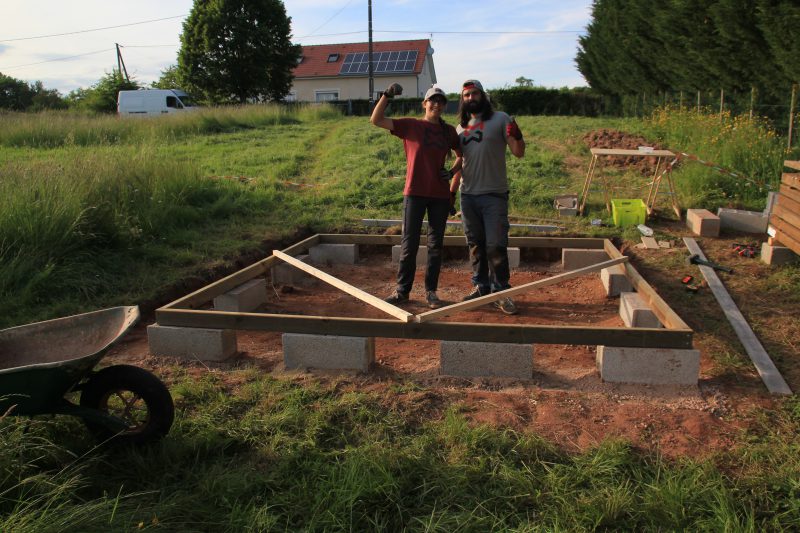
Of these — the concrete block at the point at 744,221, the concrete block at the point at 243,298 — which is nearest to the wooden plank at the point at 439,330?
the concrete block at the point at 243,298

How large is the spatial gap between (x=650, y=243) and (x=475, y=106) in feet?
9.90

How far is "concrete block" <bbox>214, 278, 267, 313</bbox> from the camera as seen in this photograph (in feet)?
16.5

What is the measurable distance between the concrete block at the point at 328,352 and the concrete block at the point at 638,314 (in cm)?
197

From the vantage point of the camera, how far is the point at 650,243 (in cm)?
653

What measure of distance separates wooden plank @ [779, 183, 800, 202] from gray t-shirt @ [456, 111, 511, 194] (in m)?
2.79

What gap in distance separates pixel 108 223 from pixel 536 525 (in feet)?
17.7

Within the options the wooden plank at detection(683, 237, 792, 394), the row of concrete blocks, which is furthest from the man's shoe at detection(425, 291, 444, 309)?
the wooden plank at detection(683, 237, 792, 394)

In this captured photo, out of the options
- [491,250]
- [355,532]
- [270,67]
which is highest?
[270,67]

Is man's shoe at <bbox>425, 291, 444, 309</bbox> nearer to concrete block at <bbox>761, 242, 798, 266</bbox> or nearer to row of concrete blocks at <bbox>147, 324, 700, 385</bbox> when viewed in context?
row of concrete blocks at <bbox>147, 324, 700, 385</bbox>

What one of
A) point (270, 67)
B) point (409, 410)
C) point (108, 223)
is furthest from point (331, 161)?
point (270, 67)

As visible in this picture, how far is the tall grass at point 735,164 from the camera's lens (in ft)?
26.3

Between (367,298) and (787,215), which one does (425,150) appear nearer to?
(367,298)

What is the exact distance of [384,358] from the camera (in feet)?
13.5

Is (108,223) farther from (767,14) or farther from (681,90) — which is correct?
(681,90)
